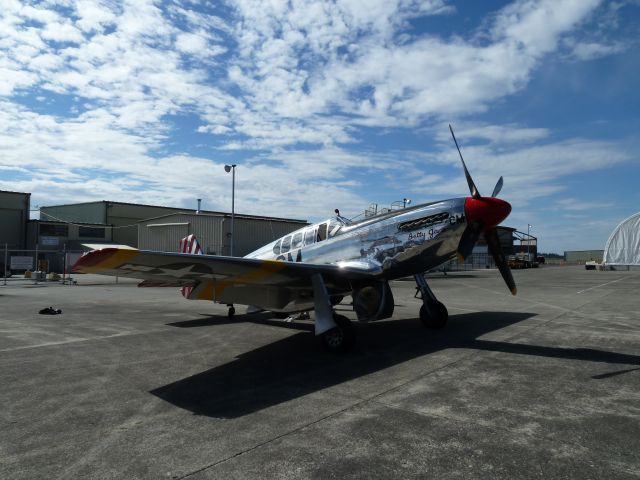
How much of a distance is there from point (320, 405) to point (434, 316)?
6462 mm

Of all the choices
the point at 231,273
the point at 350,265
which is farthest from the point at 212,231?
the point at 231,273

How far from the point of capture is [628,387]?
5.96 meters

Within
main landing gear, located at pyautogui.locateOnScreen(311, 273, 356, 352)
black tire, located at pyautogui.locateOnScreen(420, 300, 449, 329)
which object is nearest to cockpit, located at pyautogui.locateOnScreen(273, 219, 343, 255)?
main landing gear, located at pyautogui.locateOnScreen(311, 273, 356, 352)

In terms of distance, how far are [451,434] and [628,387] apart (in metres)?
3.33

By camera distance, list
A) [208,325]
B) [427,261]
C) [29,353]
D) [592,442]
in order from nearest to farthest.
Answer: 1. [592,442]
2. [29,353]
3. [427,261]
4. [208,325]

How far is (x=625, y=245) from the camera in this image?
6.85m

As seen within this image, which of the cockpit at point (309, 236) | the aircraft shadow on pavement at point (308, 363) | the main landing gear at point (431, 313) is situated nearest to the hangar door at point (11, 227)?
the cockpit at point (309, 236)

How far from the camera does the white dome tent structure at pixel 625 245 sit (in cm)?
639

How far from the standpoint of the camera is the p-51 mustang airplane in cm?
796

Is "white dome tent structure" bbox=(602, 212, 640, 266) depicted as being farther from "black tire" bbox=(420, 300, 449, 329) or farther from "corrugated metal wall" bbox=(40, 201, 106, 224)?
"corrugated metal wall" bbox=(40, 201, 106, 224)

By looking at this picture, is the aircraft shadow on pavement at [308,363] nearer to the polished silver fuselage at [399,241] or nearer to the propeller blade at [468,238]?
the polished silver fuselage at [399,241]

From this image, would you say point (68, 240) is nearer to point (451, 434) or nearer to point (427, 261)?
point (427, 261)

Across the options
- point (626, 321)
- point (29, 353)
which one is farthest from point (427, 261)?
point (29, 353)

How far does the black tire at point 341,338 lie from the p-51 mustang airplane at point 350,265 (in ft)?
0.06
